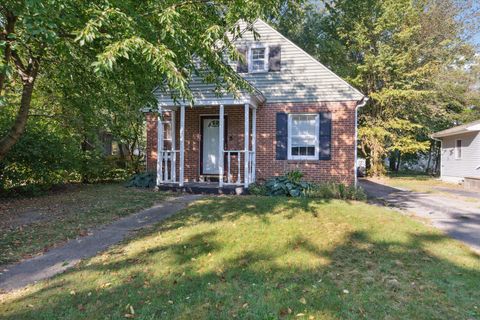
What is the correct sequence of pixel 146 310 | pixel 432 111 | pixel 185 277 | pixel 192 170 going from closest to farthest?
pixel 146 310
pixel 185 277
pixel 192 170
pixel 432 111

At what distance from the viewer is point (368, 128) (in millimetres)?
19438

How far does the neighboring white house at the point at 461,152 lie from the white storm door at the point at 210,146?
481 inches

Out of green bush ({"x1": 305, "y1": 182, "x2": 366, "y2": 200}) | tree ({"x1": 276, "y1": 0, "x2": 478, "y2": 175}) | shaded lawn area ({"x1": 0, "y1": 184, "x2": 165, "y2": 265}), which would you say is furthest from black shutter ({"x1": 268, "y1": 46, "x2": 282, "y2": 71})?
tree ({"x1": 276, "y1": 0, "x2": 478, "y2": 175})

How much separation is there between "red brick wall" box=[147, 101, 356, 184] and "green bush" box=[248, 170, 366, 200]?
0.62m

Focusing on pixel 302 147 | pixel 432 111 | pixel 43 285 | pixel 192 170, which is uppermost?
pixel 432 111

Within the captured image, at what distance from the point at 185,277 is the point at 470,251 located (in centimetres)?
415

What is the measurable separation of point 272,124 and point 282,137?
55 centimetres

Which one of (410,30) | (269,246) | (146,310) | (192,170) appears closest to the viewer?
(146,310)

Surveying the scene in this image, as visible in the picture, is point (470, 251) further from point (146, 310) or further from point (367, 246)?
point (146, 310)

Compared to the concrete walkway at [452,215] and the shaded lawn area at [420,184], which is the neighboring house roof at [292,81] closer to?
the concrete walkway at [452,215]

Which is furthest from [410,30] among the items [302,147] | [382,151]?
[302,147]

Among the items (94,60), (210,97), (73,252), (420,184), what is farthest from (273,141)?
(420,184)

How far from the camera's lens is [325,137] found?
34.8 feet

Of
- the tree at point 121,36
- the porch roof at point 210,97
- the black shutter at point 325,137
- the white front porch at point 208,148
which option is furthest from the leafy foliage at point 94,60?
the black shutter at point 325,137
